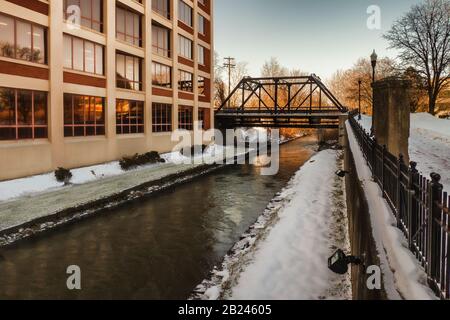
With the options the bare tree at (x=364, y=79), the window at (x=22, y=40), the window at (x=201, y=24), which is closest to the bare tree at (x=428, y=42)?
the bare tree at (x=364, y=79)

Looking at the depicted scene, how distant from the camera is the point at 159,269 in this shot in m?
9.39

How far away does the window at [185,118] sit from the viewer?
35562 millimetres

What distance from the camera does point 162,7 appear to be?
3219 cm

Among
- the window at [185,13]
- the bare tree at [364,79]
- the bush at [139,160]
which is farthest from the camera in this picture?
the bare tree at [364,79]

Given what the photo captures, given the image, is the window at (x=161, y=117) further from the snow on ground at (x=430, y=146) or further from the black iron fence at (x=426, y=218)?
the black iron fence at (x=426, y=218)

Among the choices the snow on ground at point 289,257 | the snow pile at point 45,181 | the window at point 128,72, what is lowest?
the snow on ground at point 289,257

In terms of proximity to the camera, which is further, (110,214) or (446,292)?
(110,214)

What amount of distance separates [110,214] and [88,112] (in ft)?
36.1

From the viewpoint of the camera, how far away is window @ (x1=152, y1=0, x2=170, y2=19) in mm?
30892

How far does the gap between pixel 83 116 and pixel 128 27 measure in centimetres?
842

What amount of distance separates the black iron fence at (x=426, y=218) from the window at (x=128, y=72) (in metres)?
23.3
